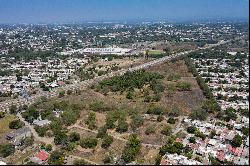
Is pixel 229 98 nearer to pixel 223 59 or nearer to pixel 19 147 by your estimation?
pixel 19 147

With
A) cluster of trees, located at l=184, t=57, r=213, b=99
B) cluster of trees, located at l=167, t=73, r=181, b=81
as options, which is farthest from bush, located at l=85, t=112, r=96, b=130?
cluster of trees, located at l=167, t=73, r=181, b=81

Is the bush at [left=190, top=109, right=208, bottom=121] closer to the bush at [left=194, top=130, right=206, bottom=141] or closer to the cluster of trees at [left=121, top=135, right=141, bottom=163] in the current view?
the bush at [left=194, top=130, right=206, bottom=141]

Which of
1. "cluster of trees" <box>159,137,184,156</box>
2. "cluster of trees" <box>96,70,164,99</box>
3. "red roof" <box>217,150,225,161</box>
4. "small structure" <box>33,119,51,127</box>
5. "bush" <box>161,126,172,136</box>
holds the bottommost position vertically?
"red roof" <box>217,150,225,161</box>

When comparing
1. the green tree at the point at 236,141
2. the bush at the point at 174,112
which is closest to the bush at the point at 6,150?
the bush at the point at 174,112

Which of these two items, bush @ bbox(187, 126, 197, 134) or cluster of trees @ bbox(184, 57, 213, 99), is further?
cluster of trees @ bbox(184, 57, 213, 99)

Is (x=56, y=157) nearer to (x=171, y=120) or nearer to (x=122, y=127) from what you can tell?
(x=122, y=127)

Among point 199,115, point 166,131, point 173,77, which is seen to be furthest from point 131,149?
point 173,77

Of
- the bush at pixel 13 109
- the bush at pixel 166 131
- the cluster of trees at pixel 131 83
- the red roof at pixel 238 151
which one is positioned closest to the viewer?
the red roof at pixel 238 151

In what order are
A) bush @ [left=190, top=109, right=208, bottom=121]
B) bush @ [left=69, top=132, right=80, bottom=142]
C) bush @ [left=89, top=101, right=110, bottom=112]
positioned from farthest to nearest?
bush @ [left=89, top=101, right=110, bottom=112] → bush @ [left=190, top=109, right=208, bottom=121] → bush @ [left=69, top=132, right=80, bottom=142]

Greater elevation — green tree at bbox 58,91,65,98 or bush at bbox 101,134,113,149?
green tree at bbox 58,91,65,98

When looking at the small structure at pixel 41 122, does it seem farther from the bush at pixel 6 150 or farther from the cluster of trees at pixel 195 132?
the cluster of trees at pixel 195 132

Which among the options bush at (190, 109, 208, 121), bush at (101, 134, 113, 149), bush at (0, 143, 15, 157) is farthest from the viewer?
bush at (190, 109, 208, 121)
